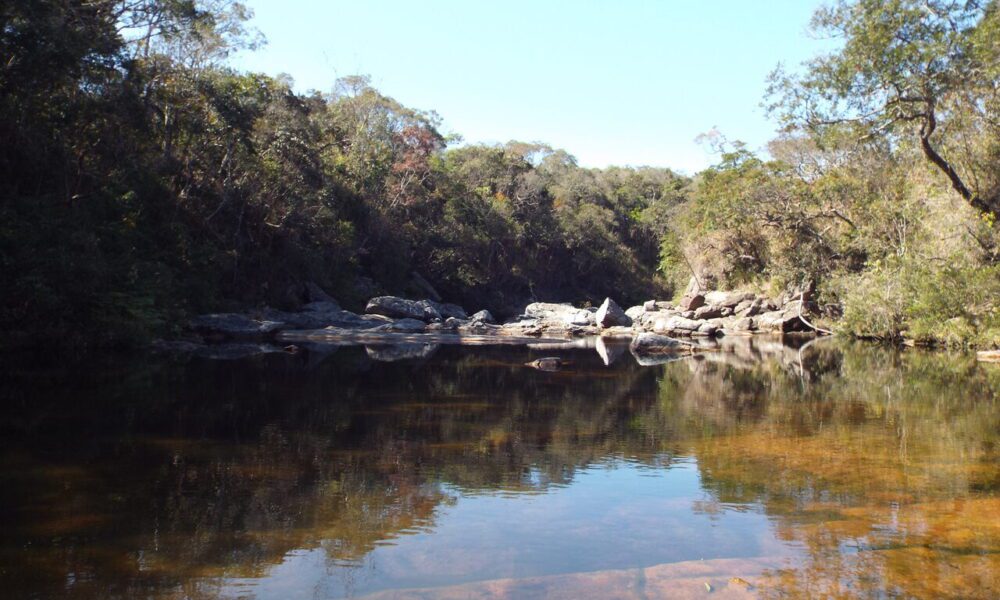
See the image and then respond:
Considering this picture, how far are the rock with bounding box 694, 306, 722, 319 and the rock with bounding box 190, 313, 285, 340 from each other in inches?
877

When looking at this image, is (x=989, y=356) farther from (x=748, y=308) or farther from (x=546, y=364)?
(x=748, y=308)

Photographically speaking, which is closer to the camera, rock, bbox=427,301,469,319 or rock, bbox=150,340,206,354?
rock, bbox=150,340,206,354

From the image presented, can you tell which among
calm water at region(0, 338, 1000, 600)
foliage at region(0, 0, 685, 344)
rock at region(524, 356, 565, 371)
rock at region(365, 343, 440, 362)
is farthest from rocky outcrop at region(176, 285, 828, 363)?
calm water at region(0, 338, 1000, 600)

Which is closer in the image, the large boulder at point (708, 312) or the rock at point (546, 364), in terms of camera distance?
the rock at point (546, 364)

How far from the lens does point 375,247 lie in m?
39.5

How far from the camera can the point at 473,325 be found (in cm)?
3350

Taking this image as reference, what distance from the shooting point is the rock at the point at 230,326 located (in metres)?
24.9

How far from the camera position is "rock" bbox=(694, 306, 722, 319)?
3884 centimetres

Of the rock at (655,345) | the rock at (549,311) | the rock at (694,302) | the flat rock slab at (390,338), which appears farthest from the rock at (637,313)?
the rock at (655,345)

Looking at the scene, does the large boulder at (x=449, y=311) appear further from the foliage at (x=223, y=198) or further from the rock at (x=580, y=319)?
the rock at (x=580, y=319)

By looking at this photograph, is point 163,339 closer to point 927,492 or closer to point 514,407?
point 514,407

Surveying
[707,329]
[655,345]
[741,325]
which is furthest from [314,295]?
[741,325]

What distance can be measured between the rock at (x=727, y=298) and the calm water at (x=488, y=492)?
84.6 feet

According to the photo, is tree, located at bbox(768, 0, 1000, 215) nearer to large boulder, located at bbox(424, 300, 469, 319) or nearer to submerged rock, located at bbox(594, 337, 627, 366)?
submerged rock, located at bbox(594, 337, 627, 366)
